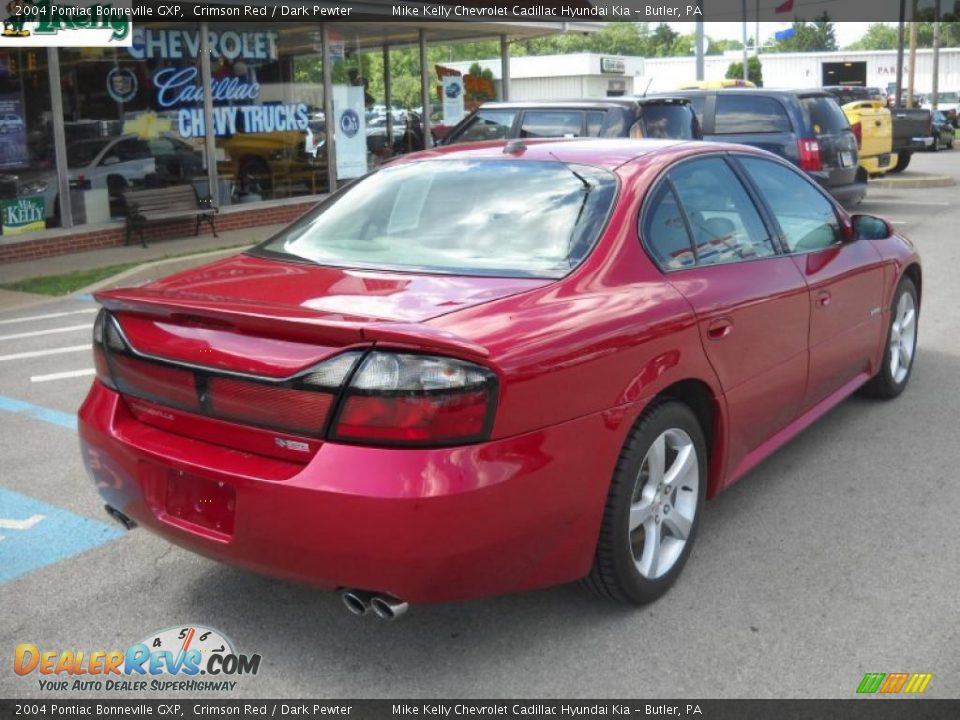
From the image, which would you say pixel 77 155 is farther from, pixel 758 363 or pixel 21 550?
pixel 758 363

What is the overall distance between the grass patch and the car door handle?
8454 mm

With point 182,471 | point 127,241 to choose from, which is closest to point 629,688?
point 182,471

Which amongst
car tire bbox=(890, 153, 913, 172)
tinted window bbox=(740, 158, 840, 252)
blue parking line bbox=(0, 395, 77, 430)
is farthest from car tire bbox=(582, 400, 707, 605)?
car tire bbox=(890, 153, 913, 172)

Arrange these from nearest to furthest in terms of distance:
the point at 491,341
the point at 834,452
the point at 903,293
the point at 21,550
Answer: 1. the point at 491,341
2. the point at 21,550
3. the point at 834,452
4. the point at 903,293

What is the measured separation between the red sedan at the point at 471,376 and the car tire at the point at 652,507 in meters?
0.01

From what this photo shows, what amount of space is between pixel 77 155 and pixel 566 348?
38.2 ft

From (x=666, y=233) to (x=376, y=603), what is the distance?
183 cm

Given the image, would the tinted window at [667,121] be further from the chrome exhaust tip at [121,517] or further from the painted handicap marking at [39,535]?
the chrome exhaust tip at [121,517]

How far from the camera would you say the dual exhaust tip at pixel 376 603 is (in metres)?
3.14

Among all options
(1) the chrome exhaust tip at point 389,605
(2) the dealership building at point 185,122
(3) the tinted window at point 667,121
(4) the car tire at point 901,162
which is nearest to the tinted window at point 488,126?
(3) the tinted window at point 667,121

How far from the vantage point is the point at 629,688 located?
329 centimetres

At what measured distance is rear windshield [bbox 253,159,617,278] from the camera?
390cm

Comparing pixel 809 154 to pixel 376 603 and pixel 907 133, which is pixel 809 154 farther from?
pixel 376 603
